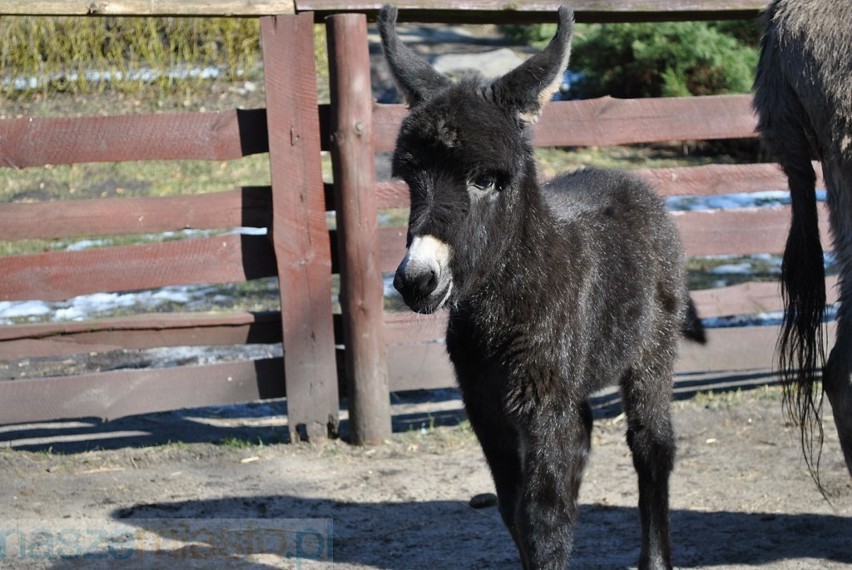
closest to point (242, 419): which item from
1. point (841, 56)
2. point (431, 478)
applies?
point (431, 478)

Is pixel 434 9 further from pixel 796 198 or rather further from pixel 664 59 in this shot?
pixel 664 59

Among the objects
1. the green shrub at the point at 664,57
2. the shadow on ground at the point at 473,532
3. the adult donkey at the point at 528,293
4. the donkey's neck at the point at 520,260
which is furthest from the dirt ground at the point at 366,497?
the green shrub at the point at 664,57

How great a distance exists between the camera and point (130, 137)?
5691 millimetres

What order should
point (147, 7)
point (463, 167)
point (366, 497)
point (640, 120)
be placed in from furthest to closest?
point (640, 120) → point (147, 7) → point (366, 497) → point (463, 167)

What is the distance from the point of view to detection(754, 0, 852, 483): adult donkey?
3.63m

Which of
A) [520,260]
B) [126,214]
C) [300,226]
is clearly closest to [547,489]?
[520,260]

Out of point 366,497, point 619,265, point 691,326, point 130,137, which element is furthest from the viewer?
point 130,137

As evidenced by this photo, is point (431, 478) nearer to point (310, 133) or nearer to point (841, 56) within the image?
point (310, 133)

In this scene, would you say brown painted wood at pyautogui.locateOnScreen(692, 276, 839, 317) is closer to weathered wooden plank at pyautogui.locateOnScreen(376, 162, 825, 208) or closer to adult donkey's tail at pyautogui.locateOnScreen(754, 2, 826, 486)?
weathered wooden plank at pyautogui.locateOnScreen(376, 162, 825, 208)

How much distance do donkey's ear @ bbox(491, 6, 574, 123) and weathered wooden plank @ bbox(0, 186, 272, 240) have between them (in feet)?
8.85

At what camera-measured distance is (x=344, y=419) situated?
648 centimetres

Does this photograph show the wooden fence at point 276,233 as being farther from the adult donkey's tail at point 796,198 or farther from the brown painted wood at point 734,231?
the adult donkey's tail at point 796,198

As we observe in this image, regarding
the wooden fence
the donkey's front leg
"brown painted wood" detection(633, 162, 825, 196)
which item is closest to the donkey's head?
the donkey's front leg

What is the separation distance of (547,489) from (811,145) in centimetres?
160
